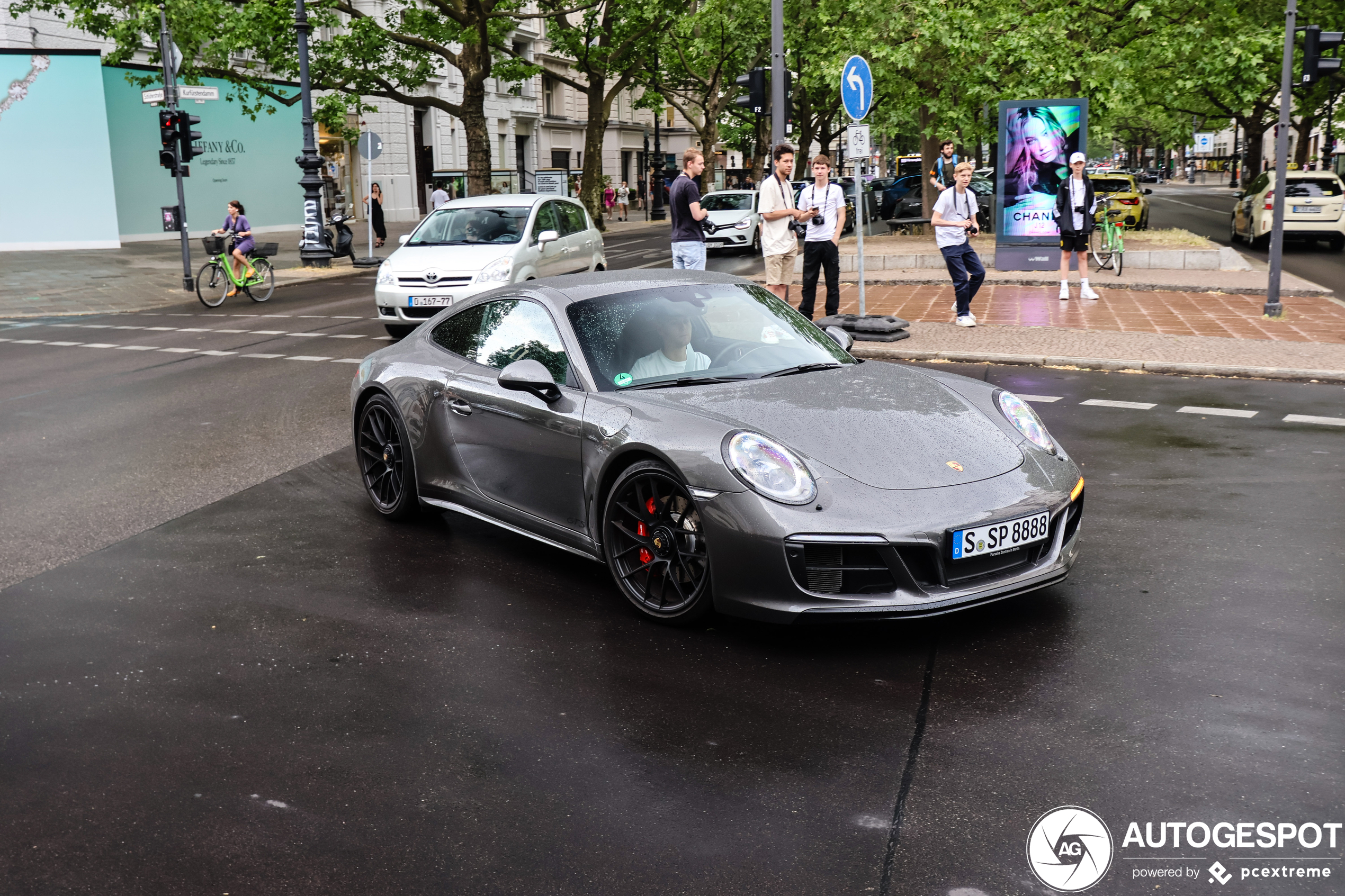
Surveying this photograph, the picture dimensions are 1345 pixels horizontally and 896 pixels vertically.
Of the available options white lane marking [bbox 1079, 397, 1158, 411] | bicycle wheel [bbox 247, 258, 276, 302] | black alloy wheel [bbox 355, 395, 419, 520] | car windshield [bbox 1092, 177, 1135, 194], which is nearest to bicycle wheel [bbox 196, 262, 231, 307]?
bicycle wheel [bbox 247, 258, 276, 302]

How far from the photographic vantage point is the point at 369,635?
477 centimetres

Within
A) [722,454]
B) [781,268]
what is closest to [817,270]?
[781,268]

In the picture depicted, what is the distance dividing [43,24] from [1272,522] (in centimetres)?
3447

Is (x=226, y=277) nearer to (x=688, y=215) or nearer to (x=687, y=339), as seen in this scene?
(x=688, y=215)

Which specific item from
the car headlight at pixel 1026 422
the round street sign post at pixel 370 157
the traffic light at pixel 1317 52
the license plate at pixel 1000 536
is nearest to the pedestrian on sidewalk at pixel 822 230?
the traffic light at pixel 1317 52

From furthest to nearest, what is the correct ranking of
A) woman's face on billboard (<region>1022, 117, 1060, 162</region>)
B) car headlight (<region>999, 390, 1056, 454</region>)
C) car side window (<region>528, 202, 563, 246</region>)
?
1. woman's face on billboard (<region>1022, 117, 1060, 162</region>)
2. car side window (<region>528, 202, 563, 246</region>)
3. car headlight (<region>999, 390, 1056, 454</region>)

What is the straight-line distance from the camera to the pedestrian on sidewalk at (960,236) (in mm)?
13430

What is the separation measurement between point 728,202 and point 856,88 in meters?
16.8

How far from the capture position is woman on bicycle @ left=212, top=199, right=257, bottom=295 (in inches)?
792

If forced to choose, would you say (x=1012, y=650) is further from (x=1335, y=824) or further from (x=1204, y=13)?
(x=1204, y=13)

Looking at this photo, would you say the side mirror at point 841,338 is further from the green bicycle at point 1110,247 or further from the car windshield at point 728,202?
the car windshield at point 728,202

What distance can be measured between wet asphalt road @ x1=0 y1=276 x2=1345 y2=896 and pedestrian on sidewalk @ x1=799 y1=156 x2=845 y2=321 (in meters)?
6.57

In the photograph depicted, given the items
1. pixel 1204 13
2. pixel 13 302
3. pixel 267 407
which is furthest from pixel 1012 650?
pixel 1204 13

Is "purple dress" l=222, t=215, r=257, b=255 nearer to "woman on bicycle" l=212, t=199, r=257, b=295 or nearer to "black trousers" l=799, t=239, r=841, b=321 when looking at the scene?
"woman on bicycle" l=212, t=199, r=257, b=295
